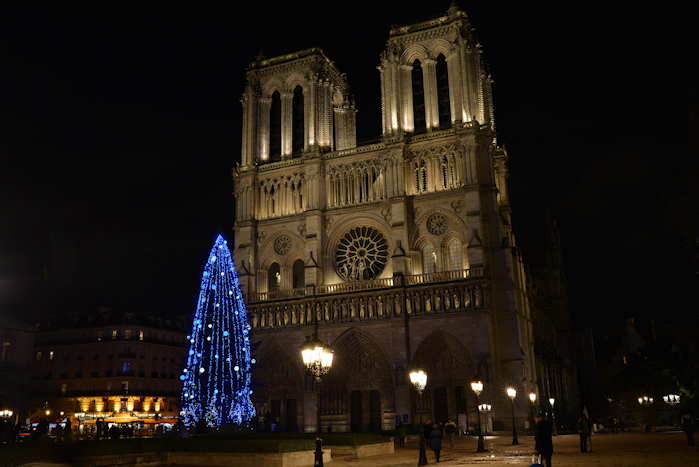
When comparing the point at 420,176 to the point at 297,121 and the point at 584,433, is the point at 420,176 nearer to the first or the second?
the point at 297,121

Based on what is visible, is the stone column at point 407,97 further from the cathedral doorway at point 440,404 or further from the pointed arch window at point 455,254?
the cathedral doorway at point 440,404

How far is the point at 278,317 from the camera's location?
43.6 m

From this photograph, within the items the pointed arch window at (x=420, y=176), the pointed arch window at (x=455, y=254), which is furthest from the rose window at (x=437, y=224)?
the pointed arch window at (x=420, y=176)

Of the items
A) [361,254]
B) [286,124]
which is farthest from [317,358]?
[286,124]

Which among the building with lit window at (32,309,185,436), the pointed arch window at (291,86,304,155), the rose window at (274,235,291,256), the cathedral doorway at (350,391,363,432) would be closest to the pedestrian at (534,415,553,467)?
the cathedral doorway at (350,391,363,432)

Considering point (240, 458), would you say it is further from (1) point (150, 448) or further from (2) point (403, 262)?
(2) point (403, 262)

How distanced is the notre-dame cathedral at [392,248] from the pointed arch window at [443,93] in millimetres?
118

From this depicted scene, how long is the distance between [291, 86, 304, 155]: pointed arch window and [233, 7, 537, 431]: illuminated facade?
19 cm

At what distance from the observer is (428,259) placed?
4284 cm

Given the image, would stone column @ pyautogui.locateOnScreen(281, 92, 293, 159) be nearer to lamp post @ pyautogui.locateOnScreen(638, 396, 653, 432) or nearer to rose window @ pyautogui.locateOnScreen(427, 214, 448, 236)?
rose window @ pyautogui.locateOnScreen(427, 214, 448, 236)

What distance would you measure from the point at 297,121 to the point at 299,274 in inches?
448

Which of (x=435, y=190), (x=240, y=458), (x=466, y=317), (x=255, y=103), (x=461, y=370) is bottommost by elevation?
(x=240, y=458)

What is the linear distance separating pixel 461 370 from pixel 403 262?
7.14 metres

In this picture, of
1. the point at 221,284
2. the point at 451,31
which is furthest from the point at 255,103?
the point at 221,284
